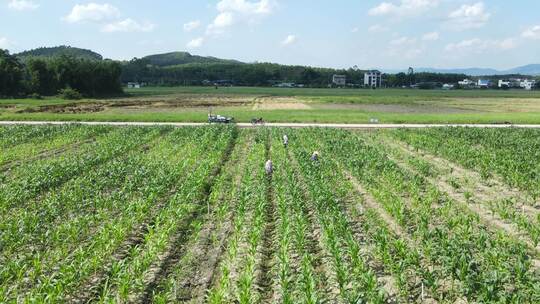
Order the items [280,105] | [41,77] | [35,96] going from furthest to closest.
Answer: [41,77]
[35,96]
[280,105]

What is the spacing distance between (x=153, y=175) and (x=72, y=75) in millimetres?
90869

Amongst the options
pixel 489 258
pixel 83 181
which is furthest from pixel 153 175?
pixel 489 258

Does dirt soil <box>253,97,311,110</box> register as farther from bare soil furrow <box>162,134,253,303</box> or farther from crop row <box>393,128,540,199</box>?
bare soil furrow <box>162,134,253,303</box>

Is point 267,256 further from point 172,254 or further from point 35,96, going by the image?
point 35,96

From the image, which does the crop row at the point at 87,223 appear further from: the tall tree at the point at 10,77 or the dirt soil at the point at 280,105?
the tall tree at the point at 10,77

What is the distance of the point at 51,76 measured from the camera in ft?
334

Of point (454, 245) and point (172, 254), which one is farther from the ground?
point (454, 245)

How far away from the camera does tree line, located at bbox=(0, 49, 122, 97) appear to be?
311 feet

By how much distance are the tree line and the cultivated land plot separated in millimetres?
75332

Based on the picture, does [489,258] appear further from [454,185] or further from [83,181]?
[83,181]

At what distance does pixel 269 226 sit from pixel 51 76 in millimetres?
99776

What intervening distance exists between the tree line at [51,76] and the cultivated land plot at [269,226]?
247ft

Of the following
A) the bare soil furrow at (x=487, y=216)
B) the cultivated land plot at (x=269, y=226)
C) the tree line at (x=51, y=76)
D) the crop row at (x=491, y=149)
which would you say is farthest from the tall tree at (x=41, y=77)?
the bare soil furrow at (x=487, y=216)

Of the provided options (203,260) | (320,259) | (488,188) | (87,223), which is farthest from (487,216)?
(87,223)
